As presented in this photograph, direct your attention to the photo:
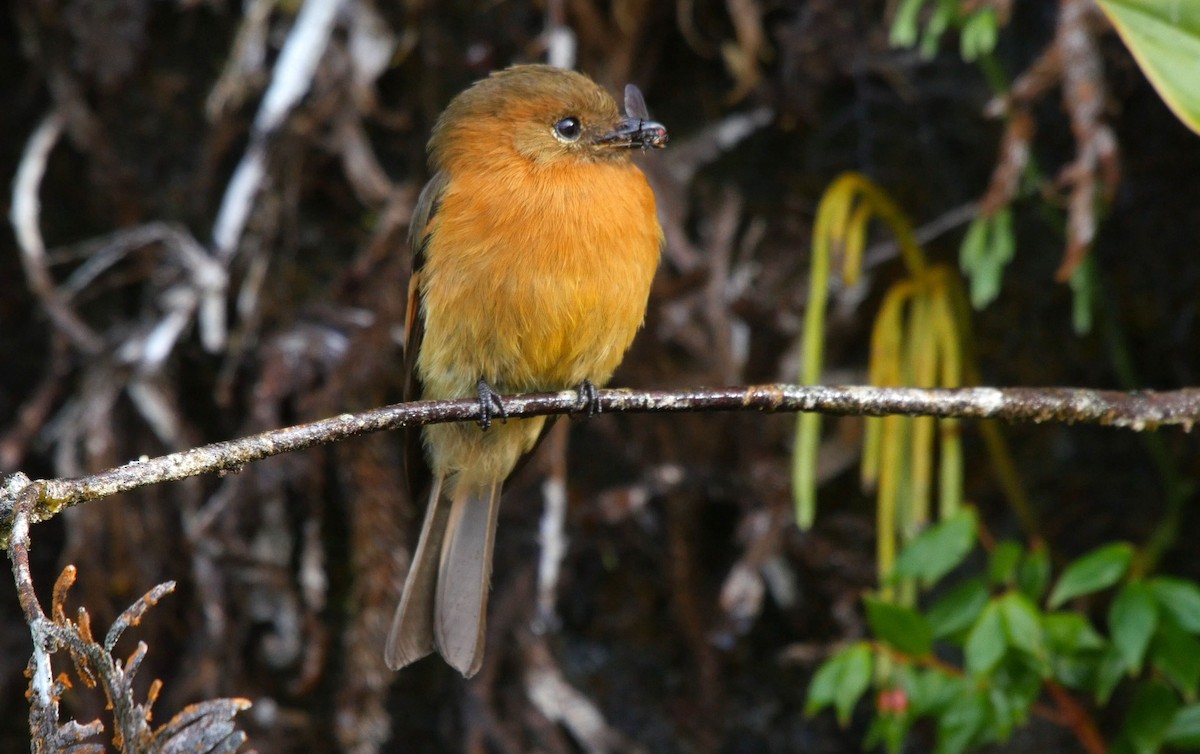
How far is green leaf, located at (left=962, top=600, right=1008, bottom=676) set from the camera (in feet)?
7.39

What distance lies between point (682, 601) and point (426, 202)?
1.34 meters

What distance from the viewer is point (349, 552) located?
3807 mm

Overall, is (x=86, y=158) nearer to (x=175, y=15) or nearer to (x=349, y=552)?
(x=175, y=15)

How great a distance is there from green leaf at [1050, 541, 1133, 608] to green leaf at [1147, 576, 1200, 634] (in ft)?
0.22

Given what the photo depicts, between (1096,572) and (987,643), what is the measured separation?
24 cm

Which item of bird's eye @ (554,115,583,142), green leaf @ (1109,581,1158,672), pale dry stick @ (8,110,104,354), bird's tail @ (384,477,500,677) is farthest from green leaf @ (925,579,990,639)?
pale dry stick @ (8,110,104,354)

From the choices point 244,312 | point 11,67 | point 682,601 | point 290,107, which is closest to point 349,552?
point 244,312

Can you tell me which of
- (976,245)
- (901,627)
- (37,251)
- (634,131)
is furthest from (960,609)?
(37,251)

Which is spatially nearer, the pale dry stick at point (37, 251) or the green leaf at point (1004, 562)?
the green leaf at point (1004, 562)

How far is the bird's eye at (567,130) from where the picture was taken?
2.74 meters

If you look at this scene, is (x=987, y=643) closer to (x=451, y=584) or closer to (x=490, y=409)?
(x=490, y=409)

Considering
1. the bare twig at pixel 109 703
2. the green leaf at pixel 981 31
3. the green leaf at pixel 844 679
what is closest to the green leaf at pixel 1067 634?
the green leaf at pixel 844 679

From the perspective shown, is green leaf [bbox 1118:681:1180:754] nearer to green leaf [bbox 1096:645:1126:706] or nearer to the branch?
green leaf [bbox 1096:645:1126:706]

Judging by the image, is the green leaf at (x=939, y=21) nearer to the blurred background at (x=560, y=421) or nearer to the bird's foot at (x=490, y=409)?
the blurred background at (x=560, y=421)
